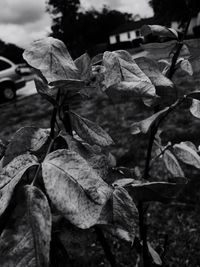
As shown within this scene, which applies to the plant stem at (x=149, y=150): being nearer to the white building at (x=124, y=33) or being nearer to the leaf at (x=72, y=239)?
the leaf at (x=72, y=239)

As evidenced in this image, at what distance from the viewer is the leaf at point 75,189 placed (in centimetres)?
50

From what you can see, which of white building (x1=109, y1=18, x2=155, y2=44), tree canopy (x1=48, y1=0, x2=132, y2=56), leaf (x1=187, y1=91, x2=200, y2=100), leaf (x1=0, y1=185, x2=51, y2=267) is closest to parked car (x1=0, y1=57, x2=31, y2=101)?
leaf (x1=187, y1=91, x2=200, y2=100)

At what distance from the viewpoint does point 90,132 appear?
2.41ft

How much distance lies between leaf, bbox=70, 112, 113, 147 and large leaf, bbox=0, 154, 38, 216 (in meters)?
0.15

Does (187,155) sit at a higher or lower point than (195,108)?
lower

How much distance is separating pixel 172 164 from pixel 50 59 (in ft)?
2.08

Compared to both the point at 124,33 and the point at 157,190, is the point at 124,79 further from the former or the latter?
the point at 124,33

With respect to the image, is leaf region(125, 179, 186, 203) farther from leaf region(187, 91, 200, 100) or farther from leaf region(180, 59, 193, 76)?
leaf region(180, 59, 193, 76)

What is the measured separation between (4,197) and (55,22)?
54.2 meters

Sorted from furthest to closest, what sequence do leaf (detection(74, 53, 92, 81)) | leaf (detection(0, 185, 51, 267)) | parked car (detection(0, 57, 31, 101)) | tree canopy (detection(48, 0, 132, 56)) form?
1. tree canopy (detection(48, 0, 132, 56))
2. parked car (detection(0, 57, 31, 101))
3. leaf (detection(74, 53, 92, 81))
4. leaf (detection(0, 185, 51, 267))

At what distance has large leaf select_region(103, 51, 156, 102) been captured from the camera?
630 mm

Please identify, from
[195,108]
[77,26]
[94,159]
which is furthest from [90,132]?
[77,26]

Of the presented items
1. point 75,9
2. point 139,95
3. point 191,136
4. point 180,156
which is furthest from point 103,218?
point 75,9

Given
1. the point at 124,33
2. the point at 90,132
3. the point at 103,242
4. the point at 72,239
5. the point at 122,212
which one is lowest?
the point at 124,33
